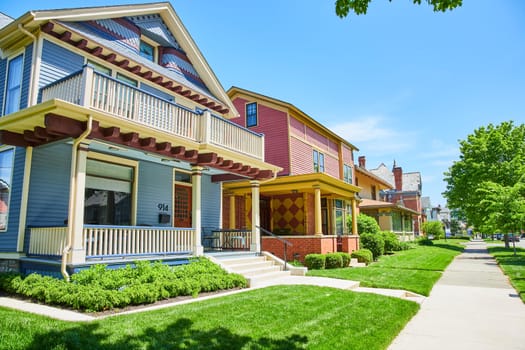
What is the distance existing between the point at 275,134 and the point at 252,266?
8.81 m

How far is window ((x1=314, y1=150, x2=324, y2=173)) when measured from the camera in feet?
68.9

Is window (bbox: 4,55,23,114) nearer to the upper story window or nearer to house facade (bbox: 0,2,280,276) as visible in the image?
house facade (bbox: 0,2,280,276)

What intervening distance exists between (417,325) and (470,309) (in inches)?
83.0

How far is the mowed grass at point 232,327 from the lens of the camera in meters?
4.45

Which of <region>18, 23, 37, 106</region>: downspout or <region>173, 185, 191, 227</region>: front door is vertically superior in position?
<region>18, 23, 37, 106</region>: downspout

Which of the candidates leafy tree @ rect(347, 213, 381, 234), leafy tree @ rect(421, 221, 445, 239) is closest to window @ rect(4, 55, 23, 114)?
leafy tree @ rect(347, 213, 381, 234)

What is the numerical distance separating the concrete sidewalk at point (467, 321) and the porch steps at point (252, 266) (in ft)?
15.2

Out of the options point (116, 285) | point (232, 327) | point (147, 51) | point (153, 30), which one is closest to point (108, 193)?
point (116, 285)

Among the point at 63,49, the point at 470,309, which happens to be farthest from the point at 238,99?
the point at 470,309

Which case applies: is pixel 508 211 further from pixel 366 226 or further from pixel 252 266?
pixel 252 266

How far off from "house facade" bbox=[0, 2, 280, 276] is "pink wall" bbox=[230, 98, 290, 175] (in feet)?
16.3

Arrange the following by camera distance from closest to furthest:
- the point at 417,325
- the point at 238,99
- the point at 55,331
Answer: the point at 55,331
the point at 417,325
the point at 238,99

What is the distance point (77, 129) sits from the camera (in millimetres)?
7793

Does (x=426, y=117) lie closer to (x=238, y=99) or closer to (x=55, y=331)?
(x=238, y=99)
